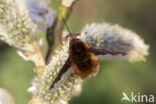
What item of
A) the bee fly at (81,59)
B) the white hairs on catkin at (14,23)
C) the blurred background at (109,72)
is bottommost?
the bee fly at (81,59)

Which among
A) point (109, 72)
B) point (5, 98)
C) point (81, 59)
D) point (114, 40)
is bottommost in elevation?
point (5, 98)

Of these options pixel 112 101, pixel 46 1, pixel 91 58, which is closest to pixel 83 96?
pixel 112 101

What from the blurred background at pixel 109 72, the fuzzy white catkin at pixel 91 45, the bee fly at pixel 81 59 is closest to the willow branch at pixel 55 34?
the fuzzy white catkin at pixel 91 45

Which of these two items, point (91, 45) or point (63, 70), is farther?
point (91, 45)

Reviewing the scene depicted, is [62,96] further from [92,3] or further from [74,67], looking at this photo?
[92,3]

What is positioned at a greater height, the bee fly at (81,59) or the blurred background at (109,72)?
the blurred background at (109,72)

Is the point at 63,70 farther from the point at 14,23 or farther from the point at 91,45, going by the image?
the point at 14,23

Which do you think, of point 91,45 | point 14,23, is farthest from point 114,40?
point 14,23

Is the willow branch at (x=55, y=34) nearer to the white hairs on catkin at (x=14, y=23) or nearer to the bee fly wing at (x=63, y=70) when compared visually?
the white hairs on catkin at (x=14, y=23)
